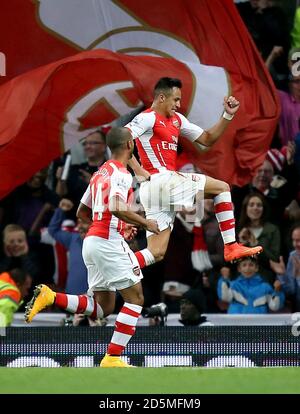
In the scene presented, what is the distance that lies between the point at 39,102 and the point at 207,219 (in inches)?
78.0

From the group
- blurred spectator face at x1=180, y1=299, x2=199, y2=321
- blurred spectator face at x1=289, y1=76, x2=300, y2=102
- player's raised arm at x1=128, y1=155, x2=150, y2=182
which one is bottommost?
blurred spectator face at x1=180, y1=299, x2=199, y2=321

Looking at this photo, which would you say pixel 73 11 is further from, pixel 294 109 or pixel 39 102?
pixel 294 109

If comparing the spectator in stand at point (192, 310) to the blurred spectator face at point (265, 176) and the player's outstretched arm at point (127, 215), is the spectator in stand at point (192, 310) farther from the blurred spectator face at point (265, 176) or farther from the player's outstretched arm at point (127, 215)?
the player's outstretched arm at point (127, 215)

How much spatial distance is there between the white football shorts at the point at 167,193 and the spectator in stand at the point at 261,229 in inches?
72.4

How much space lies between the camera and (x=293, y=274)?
13.5 metres

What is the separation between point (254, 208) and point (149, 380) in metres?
4.25

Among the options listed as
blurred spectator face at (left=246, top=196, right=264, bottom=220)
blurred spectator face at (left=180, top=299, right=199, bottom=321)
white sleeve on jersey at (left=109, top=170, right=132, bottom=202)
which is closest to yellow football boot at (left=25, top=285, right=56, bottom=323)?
white sleeve on jersey at (left=109, top=170, right=132, bottom=202)

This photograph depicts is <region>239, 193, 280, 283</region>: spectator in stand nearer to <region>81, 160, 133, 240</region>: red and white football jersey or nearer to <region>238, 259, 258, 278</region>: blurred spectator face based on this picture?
<region>238, 259, 258, 278</region>: blurred spectator face

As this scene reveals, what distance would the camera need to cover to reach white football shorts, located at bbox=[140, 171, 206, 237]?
11727mm

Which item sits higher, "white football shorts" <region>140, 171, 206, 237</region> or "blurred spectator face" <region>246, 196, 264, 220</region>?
"white football shorts" <region>140, 171, 206, 237</region>

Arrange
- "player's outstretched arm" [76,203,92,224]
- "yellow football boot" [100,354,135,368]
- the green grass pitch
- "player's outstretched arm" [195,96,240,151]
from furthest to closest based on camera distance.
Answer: "player's outstretched arm" [195,96,240,151] < "player's outstretched arm" [76,203,92,224] < "yellow football boot" [100,354,135,368] < the green grass pitch

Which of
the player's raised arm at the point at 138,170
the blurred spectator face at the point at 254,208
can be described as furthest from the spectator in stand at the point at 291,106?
the player's raised arm at the point at 138,170

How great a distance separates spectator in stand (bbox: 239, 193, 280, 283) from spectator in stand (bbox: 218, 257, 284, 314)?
0.18 meters

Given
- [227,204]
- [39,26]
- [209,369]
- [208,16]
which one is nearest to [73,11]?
[39,26]
